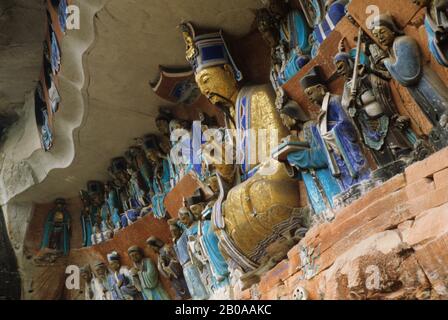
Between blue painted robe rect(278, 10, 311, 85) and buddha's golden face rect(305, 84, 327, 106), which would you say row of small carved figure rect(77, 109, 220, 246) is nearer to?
blue painted robe rect(278, 10, 311, 85)

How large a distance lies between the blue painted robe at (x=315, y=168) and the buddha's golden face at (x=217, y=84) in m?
1.15

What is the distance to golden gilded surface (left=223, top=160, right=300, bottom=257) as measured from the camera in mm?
5609

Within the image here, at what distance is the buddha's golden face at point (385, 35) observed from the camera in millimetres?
4426

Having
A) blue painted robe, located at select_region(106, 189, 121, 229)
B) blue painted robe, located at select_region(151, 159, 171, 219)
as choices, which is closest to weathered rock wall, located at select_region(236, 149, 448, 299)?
blue painted robe, located at select_region(151, 159, 171, 219)

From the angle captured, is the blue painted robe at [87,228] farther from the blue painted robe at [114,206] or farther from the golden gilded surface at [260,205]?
the golden gilded surface at [260,205]

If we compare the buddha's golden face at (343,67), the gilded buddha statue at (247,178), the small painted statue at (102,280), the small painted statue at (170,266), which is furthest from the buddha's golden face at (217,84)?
the small painted statue at (102,280)

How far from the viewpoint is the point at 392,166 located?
15.0 ft

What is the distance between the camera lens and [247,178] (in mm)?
6152

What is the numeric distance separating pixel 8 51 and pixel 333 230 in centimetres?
613

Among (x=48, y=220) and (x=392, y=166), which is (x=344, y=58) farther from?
(x=48, y=220)

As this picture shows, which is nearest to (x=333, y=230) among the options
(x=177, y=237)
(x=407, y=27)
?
(x=407, y=27)

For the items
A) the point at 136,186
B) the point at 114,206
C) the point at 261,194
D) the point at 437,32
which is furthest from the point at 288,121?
the point at 114,206

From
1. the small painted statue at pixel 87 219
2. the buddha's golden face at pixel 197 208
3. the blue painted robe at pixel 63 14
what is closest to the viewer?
the buddha's golden face at pixel 197 208

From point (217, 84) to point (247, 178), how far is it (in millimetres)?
871
